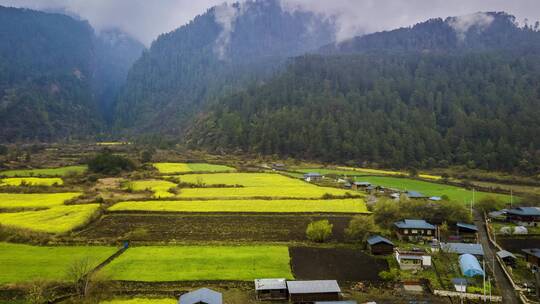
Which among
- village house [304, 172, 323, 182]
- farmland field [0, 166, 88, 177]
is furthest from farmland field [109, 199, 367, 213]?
farmland field [0, 166, 88, 177]

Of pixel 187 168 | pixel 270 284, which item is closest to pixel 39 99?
pixel 187 168

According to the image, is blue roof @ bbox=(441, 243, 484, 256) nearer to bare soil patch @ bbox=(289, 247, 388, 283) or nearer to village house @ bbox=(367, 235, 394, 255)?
village house @ bbox=(367, 235, 394, 255)

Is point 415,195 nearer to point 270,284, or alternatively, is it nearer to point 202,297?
point 270,284

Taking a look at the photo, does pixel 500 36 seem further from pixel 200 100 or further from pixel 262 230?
pixel 262 230

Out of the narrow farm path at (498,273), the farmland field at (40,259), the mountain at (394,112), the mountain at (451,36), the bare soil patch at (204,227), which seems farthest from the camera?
the mountain at (451,36)

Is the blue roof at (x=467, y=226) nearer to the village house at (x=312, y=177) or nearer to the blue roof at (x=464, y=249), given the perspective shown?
the blue roof at (x=464, y=249)

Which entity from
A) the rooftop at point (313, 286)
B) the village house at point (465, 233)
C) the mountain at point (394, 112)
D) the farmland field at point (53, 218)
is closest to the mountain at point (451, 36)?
the mountain at point (394, 112)

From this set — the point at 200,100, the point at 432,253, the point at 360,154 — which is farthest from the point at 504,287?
the point at 200,100
